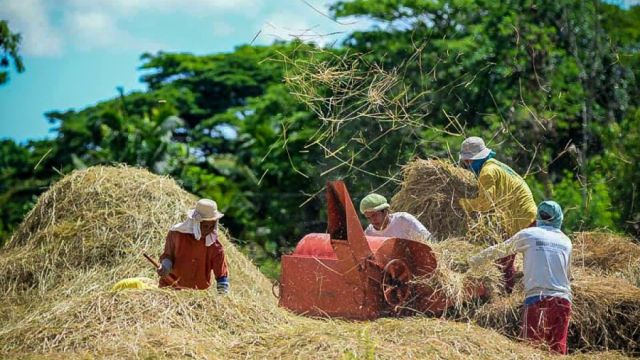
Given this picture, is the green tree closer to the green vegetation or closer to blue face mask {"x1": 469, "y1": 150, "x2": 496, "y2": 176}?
the green vegetation

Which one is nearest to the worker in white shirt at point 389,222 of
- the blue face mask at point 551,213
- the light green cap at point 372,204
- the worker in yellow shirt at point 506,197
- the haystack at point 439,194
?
the light green cap at point 372,204

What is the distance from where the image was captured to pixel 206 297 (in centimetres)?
746

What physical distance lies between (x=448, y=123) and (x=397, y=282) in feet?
35.2

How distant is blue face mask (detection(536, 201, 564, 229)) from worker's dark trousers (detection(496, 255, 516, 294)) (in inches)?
17.3

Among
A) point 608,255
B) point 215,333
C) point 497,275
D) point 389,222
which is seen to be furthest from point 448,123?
point 215,333

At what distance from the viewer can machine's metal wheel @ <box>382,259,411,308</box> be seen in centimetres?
799

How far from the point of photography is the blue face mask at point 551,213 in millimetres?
7965

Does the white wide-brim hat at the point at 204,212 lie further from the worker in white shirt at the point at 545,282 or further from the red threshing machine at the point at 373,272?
the worker in white shirt at the point at 545,282

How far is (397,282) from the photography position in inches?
316

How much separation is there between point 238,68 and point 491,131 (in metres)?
20.4

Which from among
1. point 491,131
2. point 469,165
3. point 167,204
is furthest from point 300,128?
point 469,165

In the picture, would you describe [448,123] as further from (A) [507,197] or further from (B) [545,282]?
(B) [545,282]

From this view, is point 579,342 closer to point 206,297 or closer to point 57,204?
point 206,297

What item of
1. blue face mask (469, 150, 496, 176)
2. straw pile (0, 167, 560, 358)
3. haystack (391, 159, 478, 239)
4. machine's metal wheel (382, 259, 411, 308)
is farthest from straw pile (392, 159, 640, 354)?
straw pile (0, 167, 560, 358)
